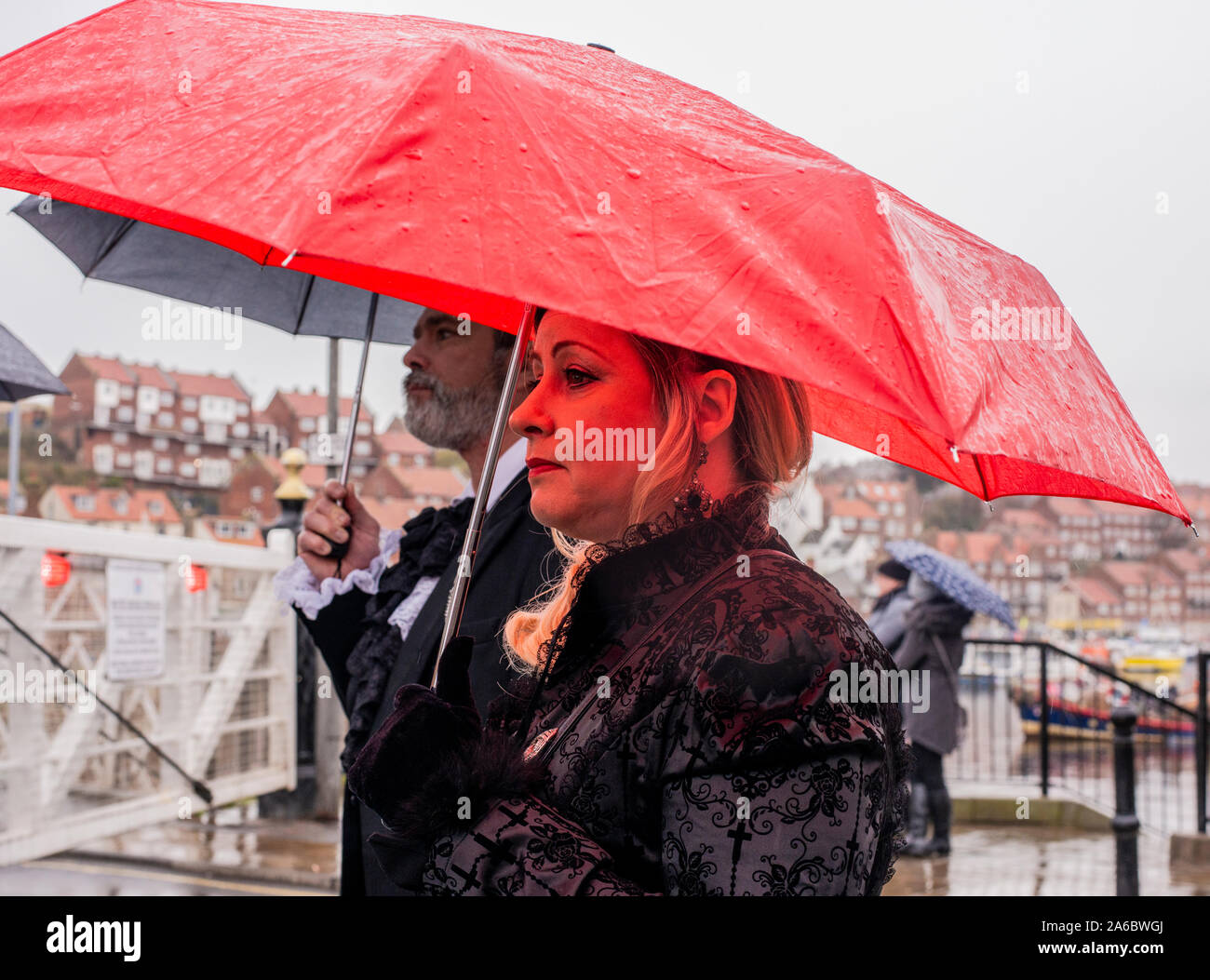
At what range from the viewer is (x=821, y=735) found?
135cm

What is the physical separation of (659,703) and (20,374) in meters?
3.57

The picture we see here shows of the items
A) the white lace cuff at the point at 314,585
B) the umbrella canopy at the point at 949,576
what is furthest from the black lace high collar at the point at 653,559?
the umbrella canopy at the point at 949,576

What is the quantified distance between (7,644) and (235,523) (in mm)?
21405

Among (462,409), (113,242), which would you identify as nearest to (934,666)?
(462,409)

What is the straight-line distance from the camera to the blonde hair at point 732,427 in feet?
5.31

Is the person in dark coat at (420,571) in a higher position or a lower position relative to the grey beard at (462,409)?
lower

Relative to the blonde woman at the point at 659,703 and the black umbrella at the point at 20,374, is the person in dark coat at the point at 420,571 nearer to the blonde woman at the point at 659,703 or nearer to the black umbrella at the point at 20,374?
the blonde woman at the point at 659,703

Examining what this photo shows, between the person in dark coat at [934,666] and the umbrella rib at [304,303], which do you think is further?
the person in dark coat at [934,666]

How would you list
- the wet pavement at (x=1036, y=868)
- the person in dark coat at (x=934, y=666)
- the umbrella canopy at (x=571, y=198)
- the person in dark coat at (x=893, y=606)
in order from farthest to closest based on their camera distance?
the person in dark coat at (x=893, y=606) < the person in dark coat at (x=934, y=666) < the wet pavement at (x=1036, y=868) < the umbrella canopy at (x=571, y=198)

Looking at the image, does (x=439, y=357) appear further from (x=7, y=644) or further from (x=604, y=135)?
(x=7, y=644)

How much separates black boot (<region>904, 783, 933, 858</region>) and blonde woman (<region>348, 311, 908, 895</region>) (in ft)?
24.2

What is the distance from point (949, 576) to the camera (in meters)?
8.07

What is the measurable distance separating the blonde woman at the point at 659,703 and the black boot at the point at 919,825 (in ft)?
24.2

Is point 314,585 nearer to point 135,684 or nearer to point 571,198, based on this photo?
point 571,198
